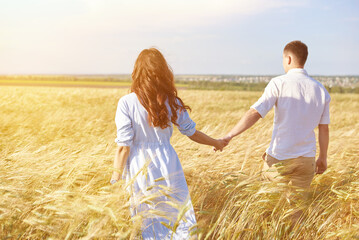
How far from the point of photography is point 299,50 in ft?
8.30

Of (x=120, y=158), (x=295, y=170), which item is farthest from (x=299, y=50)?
(x=120, y=158)

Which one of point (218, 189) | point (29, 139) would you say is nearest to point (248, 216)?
point (218, 189)

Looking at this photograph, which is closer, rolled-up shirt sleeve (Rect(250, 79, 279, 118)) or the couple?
the couple

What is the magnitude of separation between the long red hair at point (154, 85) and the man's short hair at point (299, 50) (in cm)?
106

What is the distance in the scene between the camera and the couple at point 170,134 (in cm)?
204

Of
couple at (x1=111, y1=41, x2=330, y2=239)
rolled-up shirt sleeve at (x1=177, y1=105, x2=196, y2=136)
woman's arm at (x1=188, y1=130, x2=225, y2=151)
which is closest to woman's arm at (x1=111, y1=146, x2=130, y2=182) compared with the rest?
couple at (x1=111, y1=41, x2=330, y2=239)

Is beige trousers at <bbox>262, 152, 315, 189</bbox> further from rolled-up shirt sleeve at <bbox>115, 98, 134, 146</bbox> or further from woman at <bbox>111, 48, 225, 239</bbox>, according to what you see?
rolled-up shirt sleeve at <bbox>115, 98, 134, 146</bbox>

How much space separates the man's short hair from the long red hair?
1057 millimetres

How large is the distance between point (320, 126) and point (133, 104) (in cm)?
160

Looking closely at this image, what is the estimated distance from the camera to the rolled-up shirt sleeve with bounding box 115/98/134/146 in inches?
84.6

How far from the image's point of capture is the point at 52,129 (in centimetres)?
503

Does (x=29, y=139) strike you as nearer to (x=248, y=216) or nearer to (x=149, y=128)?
(x=149, y=128)

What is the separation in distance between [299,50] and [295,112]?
503 mm

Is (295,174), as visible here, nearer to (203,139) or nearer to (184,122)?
→ (203,139)
